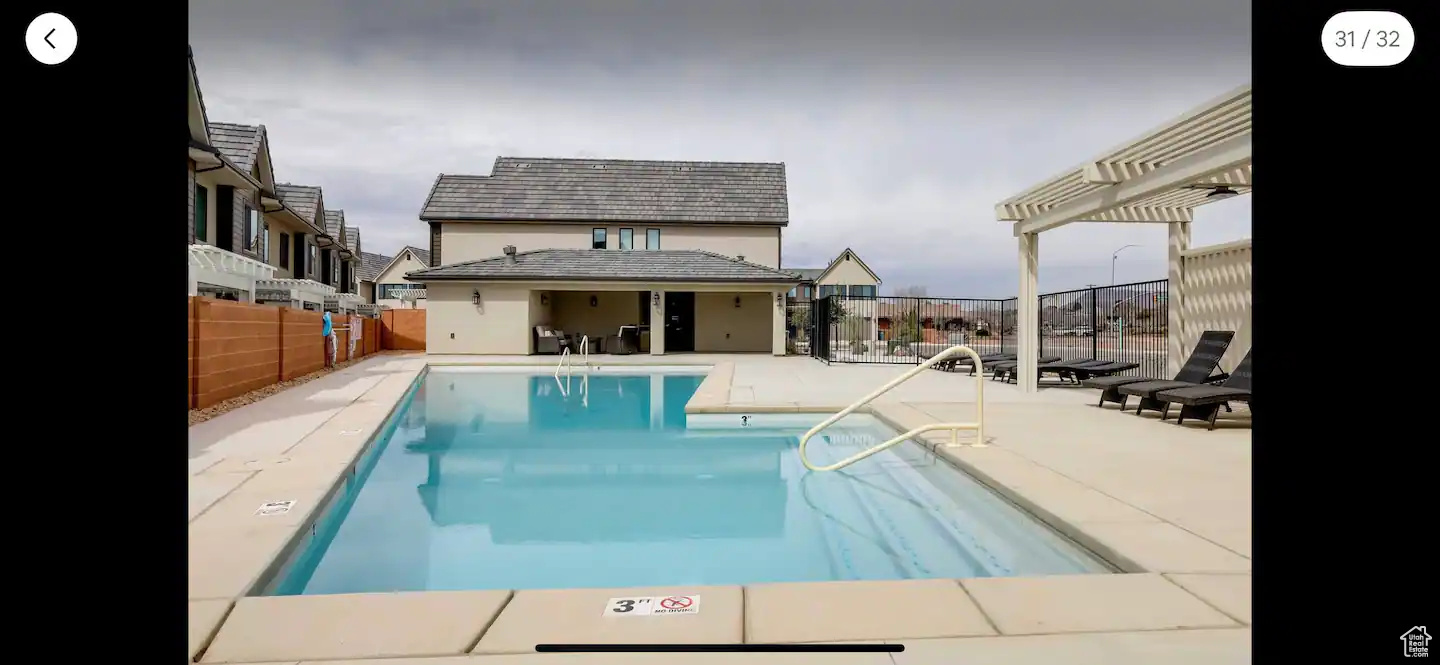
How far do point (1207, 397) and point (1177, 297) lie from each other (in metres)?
4.62

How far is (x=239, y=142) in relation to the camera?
63.3ft

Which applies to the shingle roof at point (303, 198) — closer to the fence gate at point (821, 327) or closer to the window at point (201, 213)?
the window at point (201, 213)

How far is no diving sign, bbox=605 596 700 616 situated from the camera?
8.32 feet

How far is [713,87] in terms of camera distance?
1655mm

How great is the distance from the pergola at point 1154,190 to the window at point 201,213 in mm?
16667

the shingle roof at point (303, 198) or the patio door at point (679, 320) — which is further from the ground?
the shingle roof at point (303, 198)

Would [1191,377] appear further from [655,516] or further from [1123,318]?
[655,516]

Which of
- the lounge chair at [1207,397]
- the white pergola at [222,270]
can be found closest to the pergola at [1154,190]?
the lounge chair at [1207,397]

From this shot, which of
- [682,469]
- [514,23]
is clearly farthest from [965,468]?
[514,23]

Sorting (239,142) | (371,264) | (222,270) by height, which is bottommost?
(222,270)
